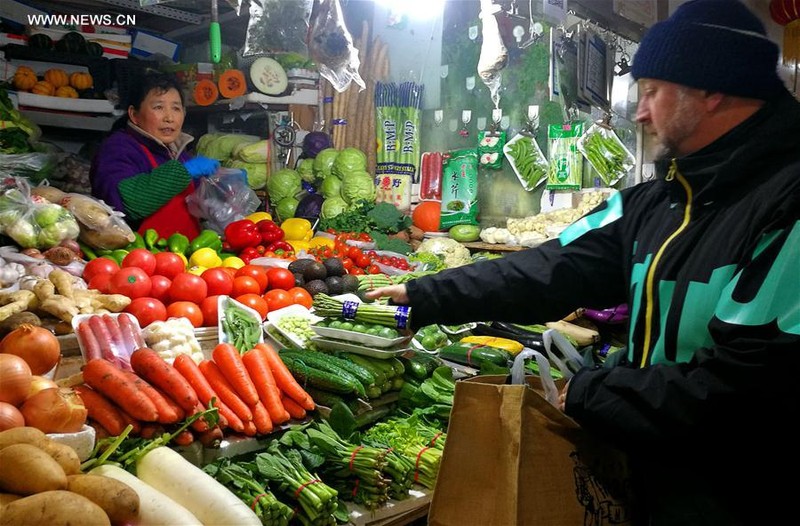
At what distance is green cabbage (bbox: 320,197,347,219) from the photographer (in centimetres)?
704

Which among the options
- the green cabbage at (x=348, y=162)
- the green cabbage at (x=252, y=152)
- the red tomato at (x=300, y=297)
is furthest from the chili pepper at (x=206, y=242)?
the green cabbage at (x=252, y=152)

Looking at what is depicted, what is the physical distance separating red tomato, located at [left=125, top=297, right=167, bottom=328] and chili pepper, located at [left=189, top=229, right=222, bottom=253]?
1.45m

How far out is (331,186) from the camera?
7215 millimetres

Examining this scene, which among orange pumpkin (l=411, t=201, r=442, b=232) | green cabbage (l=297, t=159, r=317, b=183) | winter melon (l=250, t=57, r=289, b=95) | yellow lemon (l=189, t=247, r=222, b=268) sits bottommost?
yellow lemon (l=189, t=247, r=222, b=268)

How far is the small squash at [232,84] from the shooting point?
7176 mm

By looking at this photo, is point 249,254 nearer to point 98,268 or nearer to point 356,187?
point 98,268

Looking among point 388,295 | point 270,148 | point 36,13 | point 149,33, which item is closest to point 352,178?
point 270,148

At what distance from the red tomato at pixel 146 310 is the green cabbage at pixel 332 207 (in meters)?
3.82

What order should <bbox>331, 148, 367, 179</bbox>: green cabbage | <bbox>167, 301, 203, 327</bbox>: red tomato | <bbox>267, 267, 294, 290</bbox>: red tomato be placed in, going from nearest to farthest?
<bbox>167, 301, 203, 327</bbox>: red tomato → <bbox>267, 267, 294, 290</bbox>: red tomato → <bbox>331, 148, 367, 179</bbox>: green cabbage

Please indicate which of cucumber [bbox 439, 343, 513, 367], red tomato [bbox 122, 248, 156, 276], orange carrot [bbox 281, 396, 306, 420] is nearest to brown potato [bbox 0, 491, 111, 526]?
orange carrot [bbox 281, 396, 306, 420]

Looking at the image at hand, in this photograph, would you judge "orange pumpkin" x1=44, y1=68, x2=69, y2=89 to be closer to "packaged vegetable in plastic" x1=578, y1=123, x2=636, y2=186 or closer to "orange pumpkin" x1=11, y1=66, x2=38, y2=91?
"orange pumpkin" x1=11, y1=66, x2=38, y2=91

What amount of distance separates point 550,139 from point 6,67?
5.54 metres

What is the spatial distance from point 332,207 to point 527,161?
7.21ft

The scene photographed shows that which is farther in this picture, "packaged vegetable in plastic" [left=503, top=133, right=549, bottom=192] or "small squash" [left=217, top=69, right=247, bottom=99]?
"small squash" [left=217, top=69, right=247, bottom=99]
